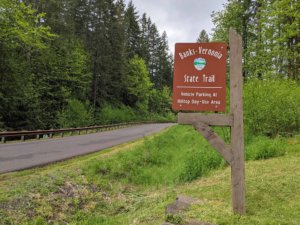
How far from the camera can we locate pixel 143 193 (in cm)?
756

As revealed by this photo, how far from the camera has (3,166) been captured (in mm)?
9359

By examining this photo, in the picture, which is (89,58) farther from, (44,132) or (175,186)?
(175,186)

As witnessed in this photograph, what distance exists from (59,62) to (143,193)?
27627 mm

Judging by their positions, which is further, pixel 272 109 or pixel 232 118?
pixel 272 109

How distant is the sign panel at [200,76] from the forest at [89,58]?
728 cm

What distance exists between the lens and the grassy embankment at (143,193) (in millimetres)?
4688

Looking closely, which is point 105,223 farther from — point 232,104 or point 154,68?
point 154,68

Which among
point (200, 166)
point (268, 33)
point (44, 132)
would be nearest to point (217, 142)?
point (200, 166)

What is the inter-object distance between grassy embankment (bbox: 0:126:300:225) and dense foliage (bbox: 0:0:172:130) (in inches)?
558

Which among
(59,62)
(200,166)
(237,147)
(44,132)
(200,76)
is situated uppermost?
(59,62)

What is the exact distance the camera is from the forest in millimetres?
19922

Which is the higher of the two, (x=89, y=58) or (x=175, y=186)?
(x=89, y=58)

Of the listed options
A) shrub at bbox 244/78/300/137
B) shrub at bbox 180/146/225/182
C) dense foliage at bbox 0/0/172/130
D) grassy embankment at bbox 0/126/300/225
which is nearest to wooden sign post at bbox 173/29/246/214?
grassy embankment at bbox 0/126/300/225

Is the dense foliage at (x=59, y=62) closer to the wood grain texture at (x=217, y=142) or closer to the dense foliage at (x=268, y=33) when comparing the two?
the dense foliage at (x=268, y=33)
